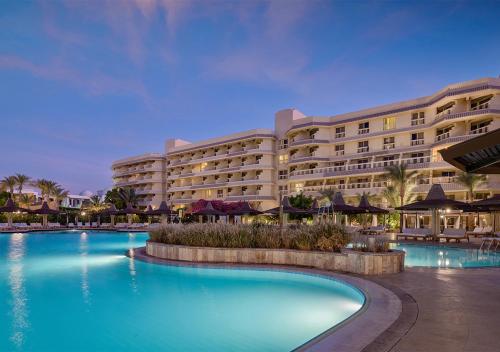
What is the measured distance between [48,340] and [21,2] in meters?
23.3

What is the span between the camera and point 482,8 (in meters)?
23.1

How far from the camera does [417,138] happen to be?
38.9 m

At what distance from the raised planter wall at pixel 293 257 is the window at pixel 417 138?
31.6 m

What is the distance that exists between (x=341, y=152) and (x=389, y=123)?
21.9 ft

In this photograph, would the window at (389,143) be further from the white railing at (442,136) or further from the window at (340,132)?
the window at (340,132)

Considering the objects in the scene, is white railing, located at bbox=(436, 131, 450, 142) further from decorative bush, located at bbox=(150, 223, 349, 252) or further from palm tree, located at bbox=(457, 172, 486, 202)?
decorative bush, located at bbox=(150, 223, 349, 252)

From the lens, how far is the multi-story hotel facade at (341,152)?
3406cm

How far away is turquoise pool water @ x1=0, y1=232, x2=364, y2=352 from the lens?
641 cm

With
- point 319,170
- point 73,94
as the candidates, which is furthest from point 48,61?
point 73,94

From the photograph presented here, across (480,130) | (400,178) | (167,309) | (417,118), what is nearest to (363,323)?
(167,309)

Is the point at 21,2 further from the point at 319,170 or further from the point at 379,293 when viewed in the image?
the point at 319,170

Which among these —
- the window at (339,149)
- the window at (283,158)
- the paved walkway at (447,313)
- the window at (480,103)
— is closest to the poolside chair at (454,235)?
the paved walkway at (447,313)

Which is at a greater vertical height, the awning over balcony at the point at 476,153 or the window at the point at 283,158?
the window at the point at 283,158

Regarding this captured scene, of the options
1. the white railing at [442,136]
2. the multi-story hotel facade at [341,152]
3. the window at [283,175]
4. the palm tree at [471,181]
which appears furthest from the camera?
the window at [283,175]
